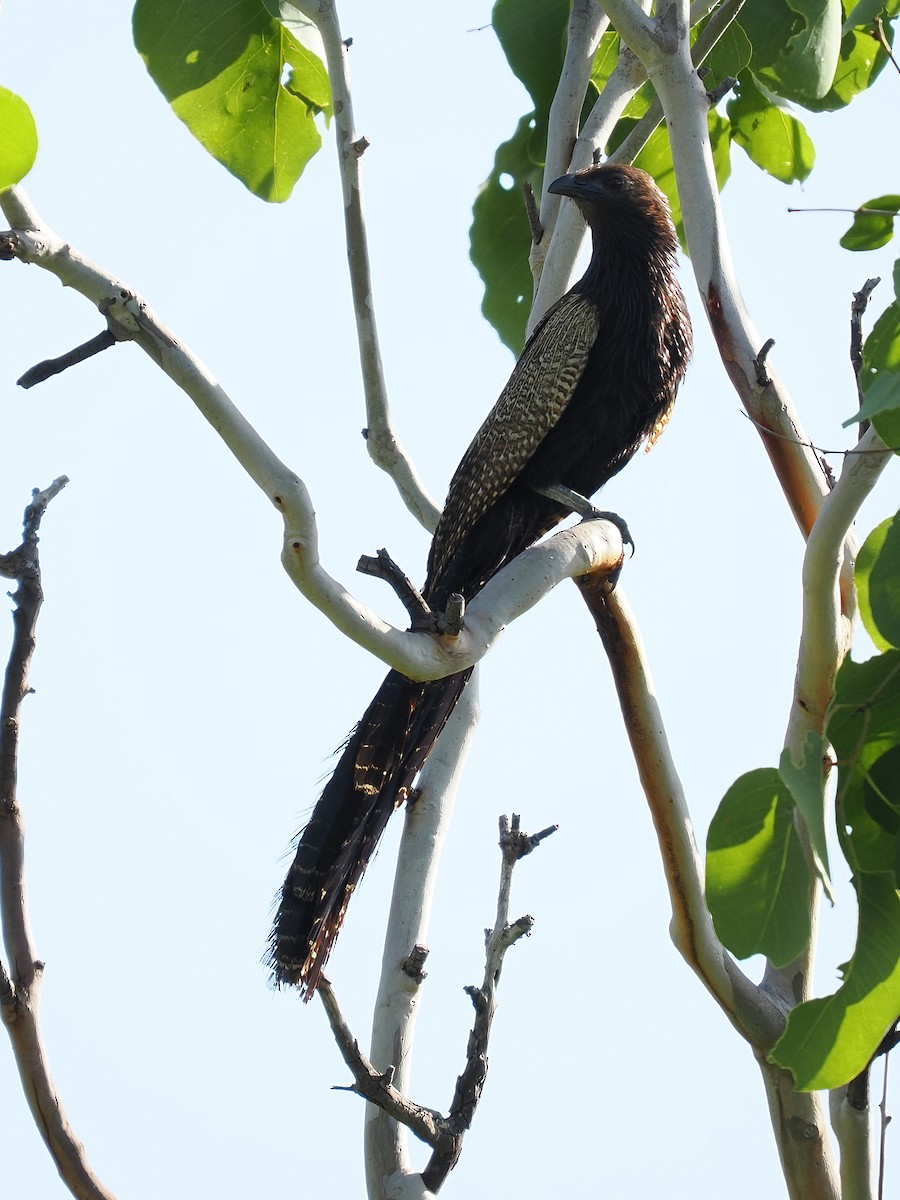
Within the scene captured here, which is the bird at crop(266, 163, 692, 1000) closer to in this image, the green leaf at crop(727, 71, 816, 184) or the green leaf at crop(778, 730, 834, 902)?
the green leaf at crop(727, 71, 816, 184)

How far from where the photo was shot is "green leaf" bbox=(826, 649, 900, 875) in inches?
113

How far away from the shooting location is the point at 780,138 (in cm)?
529

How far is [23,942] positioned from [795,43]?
128 inches

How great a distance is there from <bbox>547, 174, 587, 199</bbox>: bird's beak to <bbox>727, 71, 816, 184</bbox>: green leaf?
0.79 m

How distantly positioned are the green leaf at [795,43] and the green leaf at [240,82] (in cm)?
179

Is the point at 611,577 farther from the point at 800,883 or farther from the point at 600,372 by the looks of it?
the point at 600,372

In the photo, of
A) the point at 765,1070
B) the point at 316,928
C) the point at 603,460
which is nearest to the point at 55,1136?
the point at 316,928

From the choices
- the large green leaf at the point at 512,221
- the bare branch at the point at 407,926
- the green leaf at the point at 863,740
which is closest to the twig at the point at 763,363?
the green leaf at the point at 863,740

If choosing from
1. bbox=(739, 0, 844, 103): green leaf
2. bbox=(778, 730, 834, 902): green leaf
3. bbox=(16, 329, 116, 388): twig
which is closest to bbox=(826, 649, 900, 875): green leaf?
bbox=(778, 730, 834, 902): green leaf

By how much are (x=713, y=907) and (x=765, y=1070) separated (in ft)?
3.19

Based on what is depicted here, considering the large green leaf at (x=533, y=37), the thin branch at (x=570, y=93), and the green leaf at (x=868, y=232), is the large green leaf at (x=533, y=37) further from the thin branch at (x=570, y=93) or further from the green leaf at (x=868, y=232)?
the green leaf at (x=868, y=232)

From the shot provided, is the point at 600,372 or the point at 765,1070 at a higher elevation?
the point at 600,372

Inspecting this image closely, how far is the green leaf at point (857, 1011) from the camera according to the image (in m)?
→ 2.78

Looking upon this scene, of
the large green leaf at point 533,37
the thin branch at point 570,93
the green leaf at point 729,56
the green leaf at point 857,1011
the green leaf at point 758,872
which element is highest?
the large green leaf at point 533,37
